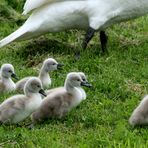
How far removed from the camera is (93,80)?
29.6 feet

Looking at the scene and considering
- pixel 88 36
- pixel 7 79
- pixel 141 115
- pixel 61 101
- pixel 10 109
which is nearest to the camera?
pixel 141 115

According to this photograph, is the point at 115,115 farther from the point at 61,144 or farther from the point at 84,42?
the point at 84,42

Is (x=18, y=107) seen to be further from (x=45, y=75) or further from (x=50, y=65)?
(x=50, y=65)

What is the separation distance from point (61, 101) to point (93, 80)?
1.56 meters

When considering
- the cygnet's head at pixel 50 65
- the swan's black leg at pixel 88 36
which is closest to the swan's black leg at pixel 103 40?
the swan's black leg at pixel 88 36

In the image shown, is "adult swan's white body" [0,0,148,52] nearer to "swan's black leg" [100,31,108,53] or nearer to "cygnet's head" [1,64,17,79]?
"swan's black leg" [100,31,108,53]

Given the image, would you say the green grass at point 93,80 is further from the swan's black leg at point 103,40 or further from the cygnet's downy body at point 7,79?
the cygnet's downy body at point 7,79

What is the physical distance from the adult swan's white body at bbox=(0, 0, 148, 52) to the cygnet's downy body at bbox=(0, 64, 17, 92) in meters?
1.75

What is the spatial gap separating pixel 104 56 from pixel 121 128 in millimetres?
3410

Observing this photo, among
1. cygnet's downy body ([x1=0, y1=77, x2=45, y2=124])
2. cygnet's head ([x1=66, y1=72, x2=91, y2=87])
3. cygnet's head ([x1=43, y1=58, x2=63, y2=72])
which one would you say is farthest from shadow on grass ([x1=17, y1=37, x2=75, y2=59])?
cygnet's downy body ([x1=0, y1=77, x2=45, y2=124])

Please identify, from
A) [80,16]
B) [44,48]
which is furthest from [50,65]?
[44,48]

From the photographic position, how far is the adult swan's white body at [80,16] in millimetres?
10344

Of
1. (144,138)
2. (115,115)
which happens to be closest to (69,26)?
(115,115)

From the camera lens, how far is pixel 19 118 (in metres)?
7.39
